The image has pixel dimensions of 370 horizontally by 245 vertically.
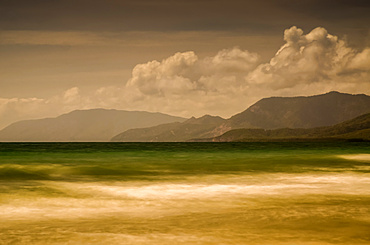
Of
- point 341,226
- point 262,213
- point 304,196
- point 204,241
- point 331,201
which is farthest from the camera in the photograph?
point 304,196

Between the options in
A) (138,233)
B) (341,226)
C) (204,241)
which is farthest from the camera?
(341,226)

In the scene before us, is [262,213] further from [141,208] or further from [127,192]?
[127,192]

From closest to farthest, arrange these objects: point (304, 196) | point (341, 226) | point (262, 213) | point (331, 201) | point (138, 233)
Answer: point (138, 233) < point (341, 226) < point (262, 213) < point (331, 201) < point (304, 196)

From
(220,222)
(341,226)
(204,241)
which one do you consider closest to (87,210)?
(220,222)

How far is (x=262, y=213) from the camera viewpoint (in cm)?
2216

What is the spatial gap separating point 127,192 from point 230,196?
7.50 m

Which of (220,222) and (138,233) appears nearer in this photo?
(138,233)

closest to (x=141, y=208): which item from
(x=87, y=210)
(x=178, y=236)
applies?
(x=87, y=210)

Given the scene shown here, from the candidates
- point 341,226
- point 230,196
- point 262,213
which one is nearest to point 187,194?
point 230,196

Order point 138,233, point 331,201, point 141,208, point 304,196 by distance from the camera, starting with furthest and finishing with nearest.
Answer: point 304,196 → point 331,201 → point 141,208 → point 138,233

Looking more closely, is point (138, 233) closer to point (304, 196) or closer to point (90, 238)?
point (90, 238)

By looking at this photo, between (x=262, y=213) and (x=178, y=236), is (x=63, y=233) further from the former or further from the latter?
(x=262, y=213)

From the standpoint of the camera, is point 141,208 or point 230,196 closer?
point 141,208

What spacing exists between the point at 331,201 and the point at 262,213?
6.44 m
